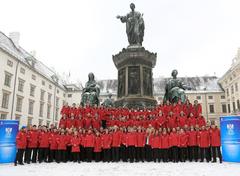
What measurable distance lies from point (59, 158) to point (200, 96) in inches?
1814

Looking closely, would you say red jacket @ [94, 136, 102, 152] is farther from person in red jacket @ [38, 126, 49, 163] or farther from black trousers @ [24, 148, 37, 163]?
black trousers @ [24, 148, 37, 163]

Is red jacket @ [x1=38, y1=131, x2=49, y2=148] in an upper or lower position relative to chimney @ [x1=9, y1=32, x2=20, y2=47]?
lower

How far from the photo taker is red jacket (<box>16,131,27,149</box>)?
9734mm

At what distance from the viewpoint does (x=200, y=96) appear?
2028 inches

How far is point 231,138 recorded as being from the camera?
9805mm

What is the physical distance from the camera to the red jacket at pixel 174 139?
9.80m

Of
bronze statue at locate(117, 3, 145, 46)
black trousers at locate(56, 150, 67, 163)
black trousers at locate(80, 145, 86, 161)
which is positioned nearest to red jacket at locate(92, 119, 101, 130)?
black trousers at locate(80, 145, 86, 161)

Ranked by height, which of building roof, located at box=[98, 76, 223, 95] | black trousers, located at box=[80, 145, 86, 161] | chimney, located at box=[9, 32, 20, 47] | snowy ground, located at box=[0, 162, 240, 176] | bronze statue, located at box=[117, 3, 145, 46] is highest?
chimney, located at box=[9, 32, 20, 47]

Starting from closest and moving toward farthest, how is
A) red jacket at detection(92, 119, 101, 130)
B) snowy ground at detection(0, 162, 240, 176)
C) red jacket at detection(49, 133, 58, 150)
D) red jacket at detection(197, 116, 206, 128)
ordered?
1. snowy ground at detection(0, 162, 240, 176)
2. red jacket at detection(49, 133, 58, 150)
3. red jacket at detection(197, 116, 206, 128)
4. red jacket at detection(92, 119, 101, 130)

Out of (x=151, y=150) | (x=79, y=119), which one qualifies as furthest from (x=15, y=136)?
(x=151, y=150)

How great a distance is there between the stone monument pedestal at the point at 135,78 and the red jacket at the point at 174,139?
9.94 feet

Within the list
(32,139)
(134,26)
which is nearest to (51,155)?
(32,139)

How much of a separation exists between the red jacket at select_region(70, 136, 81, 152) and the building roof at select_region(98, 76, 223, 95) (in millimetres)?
41710

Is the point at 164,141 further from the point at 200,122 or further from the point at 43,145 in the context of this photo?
the point at 43,145
